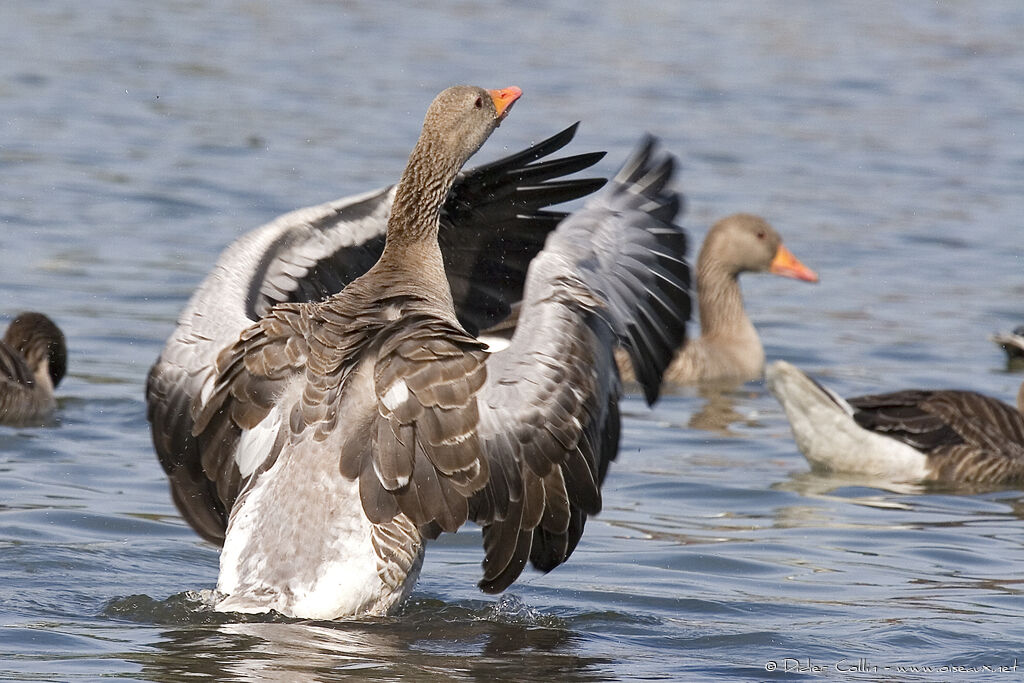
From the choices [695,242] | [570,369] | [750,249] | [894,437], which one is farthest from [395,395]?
[695,242]

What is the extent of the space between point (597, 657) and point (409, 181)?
226 cm

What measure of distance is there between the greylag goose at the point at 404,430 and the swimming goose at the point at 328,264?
0.25 m

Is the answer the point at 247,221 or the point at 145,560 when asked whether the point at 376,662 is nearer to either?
the point at 145,560

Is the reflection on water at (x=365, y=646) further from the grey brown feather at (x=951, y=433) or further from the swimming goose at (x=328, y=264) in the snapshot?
the grey brown feather at (x=951, y=433)

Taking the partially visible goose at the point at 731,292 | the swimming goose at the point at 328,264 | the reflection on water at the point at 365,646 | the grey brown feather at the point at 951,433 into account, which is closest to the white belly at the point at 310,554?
the reflection on water at the point at 365,646

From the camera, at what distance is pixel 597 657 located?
21.7 feet

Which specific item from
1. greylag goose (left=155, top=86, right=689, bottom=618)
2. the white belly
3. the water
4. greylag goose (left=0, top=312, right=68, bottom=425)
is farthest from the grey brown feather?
greylag goose (left=0, top=312, right=68, bottom=425)

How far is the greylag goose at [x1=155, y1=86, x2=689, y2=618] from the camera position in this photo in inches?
253

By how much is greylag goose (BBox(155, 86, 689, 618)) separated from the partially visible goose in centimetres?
612

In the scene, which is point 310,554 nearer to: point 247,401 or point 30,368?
point 247,401

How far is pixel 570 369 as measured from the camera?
643cm

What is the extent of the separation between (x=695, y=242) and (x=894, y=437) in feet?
20.2

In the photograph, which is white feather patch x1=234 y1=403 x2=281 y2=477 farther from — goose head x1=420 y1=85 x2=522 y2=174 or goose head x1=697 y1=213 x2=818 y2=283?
goose head x1=697 y1=213 x2=818 y2=283

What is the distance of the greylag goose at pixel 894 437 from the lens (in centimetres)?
1002
